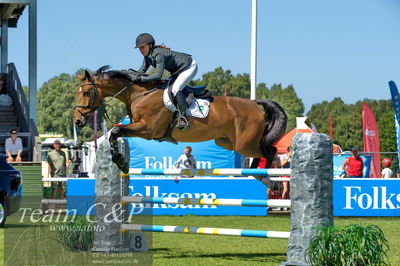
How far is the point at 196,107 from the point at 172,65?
2.01 feet

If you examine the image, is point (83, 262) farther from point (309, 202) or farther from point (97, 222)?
point (309, 202)

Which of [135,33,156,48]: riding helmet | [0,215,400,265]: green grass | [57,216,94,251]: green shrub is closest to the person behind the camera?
[0,215,400,265]: green grass

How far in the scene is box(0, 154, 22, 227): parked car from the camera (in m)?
12.1

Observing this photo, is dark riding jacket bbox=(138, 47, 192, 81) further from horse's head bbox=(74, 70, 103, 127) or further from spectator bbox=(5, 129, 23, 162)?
spectator bbox=(5, 129, 23, 162)

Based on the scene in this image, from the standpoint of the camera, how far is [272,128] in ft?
32.3

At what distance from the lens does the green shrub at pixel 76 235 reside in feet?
28.2

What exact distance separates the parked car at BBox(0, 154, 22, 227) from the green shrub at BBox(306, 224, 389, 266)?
6857mm

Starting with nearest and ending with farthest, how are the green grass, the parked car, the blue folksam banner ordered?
the green grass, the parked car, the blue folksam banner

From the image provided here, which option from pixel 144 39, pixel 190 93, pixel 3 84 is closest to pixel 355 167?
pixel 190 93

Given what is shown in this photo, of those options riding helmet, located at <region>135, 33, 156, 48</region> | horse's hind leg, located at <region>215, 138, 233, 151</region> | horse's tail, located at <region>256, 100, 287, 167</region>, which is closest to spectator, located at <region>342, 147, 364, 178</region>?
horse's tail, located at <region>256, 100, 287, 167</region>

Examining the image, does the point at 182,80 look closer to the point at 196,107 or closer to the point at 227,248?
the point at 196,107

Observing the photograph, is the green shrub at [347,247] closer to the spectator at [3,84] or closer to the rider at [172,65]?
the rider at [172,65]

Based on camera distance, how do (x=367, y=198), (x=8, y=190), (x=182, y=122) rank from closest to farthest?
(x=182, y=122), (x=8, y=190), (x=367, y=198)

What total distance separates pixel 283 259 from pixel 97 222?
220 centimetres
